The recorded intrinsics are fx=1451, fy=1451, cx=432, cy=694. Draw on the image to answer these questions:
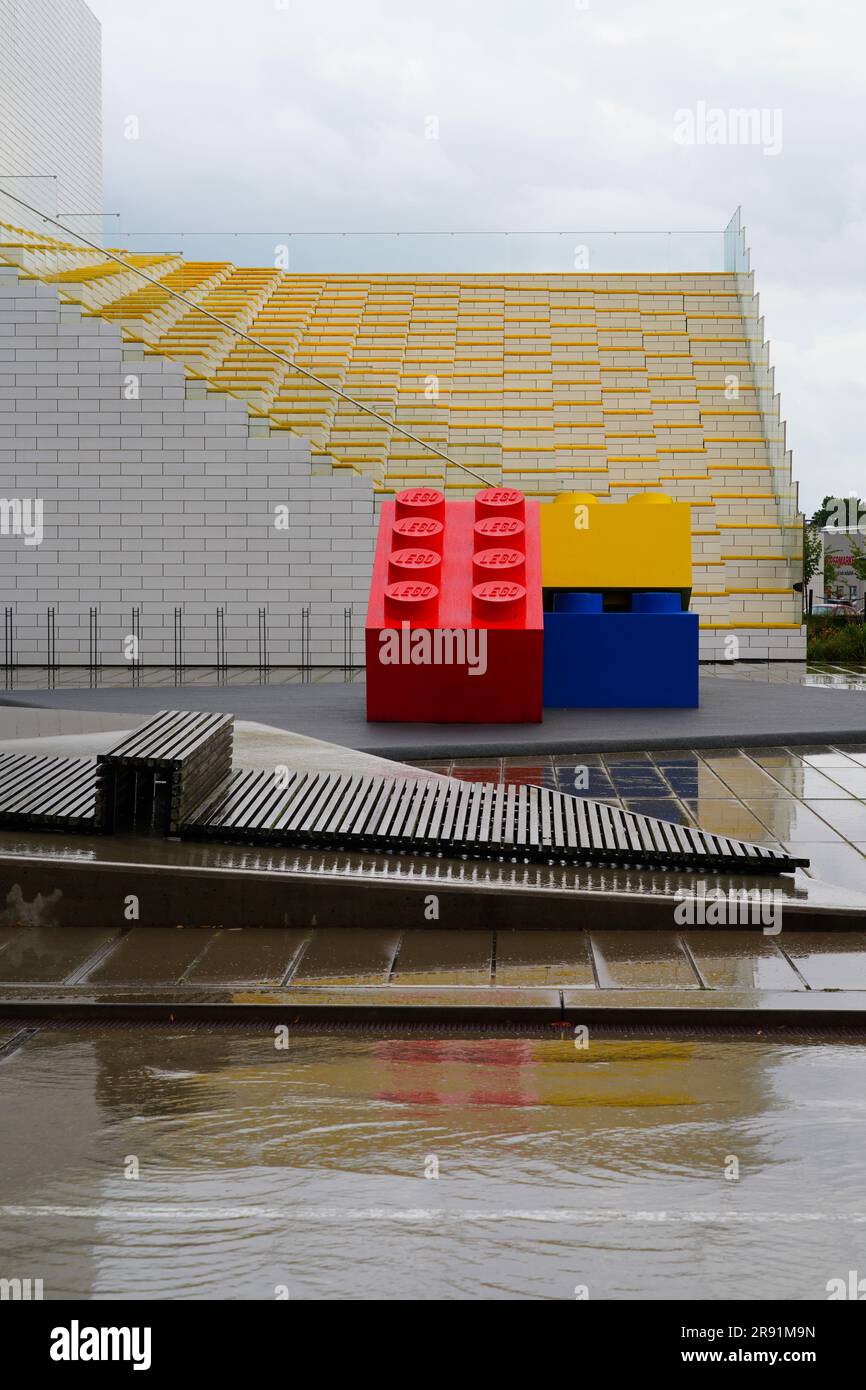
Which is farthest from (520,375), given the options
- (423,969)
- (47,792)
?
(423,969)

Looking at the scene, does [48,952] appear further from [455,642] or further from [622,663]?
[622,663]

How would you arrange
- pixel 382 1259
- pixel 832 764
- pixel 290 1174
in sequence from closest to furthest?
pixel 382 1259 < pixel 290 1174 < pixel 832 764

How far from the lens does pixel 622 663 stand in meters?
12.0

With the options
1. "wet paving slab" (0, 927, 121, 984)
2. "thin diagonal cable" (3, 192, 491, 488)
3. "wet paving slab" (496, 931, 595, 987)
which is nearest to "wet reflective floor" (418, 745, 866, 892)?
"wet paving slab" (496, 931, 595, 987)

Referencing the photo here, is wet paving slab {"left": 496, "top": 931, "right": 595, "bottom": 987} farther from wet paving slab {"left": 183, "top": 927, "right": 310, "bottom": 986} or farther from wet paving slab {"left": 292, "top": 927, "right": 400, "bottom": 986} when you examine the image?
wet paving slab {"left": 183, "top": 927, "right": 310, "bottom": 986}

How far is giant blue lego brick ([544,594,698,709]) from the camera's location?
11.9m

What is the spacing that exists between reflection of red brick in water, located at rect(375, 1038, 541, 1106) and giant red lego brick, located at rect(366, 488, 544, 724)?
6.84 metres

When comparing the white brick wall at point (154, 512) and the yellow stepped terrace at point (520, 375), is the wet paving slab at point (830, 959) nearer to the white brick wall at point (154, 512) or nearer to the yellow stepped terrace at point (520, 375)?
the yellow stepped terrace at point (520, 375)

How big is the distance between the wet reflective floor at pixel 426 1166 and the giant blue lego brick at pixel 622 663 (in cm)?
802

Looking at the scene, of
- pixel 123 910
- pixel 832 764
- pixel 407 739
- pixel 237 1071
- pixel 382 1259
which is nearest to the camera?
pixel 382 1259
